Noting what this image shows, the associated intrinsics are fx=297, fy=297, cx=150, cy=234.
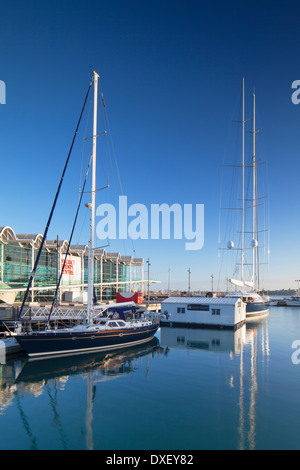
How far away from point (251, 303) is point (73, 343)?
4469 cm

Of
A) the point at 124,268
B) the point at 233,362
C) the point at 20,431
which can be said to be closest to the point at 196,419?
the point at 20,431

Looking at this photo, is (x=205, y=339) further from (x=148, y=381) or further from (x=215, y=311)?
(x=148, y=381)

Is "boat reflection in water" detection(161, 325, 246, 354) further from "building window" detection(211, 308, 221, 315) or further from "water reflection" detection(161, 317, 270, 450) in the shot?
"building window" detection(211, 308, 221, 315)

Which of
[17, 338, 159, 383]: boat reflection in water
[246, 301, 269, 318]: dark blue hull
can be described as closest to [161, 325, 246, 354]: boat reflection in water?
[17, 338, 159, 383]: boat reflection in water

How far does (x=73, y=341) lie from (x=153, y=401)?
13276 mm

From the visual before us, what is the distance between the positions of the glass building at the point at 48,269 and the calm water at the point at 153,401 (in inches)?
885

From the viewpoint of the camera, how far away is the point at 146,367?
24875 millimetres

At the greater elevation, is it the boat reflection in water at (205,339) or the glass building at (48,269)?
the glass building at (48,269)

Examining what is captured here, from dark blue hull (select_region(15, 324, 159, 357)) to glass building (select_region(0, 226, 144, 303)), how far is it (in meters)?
16.6

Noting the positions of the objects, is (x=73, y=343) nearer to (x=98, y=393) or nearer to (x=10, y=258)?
(x=98, y=393)

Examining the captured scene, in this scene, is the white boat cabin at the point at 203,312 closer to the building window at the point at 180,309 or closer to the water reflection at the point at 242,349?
the building window at the point at 180,309

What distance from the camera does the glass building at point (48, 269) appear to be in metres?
46.9

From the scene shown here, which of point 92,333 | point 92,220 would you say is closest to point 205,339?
point 92,333

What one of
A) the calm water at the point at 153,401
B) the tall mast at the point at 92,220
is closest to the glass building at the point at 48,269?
the tall mast at the point at 92,220
